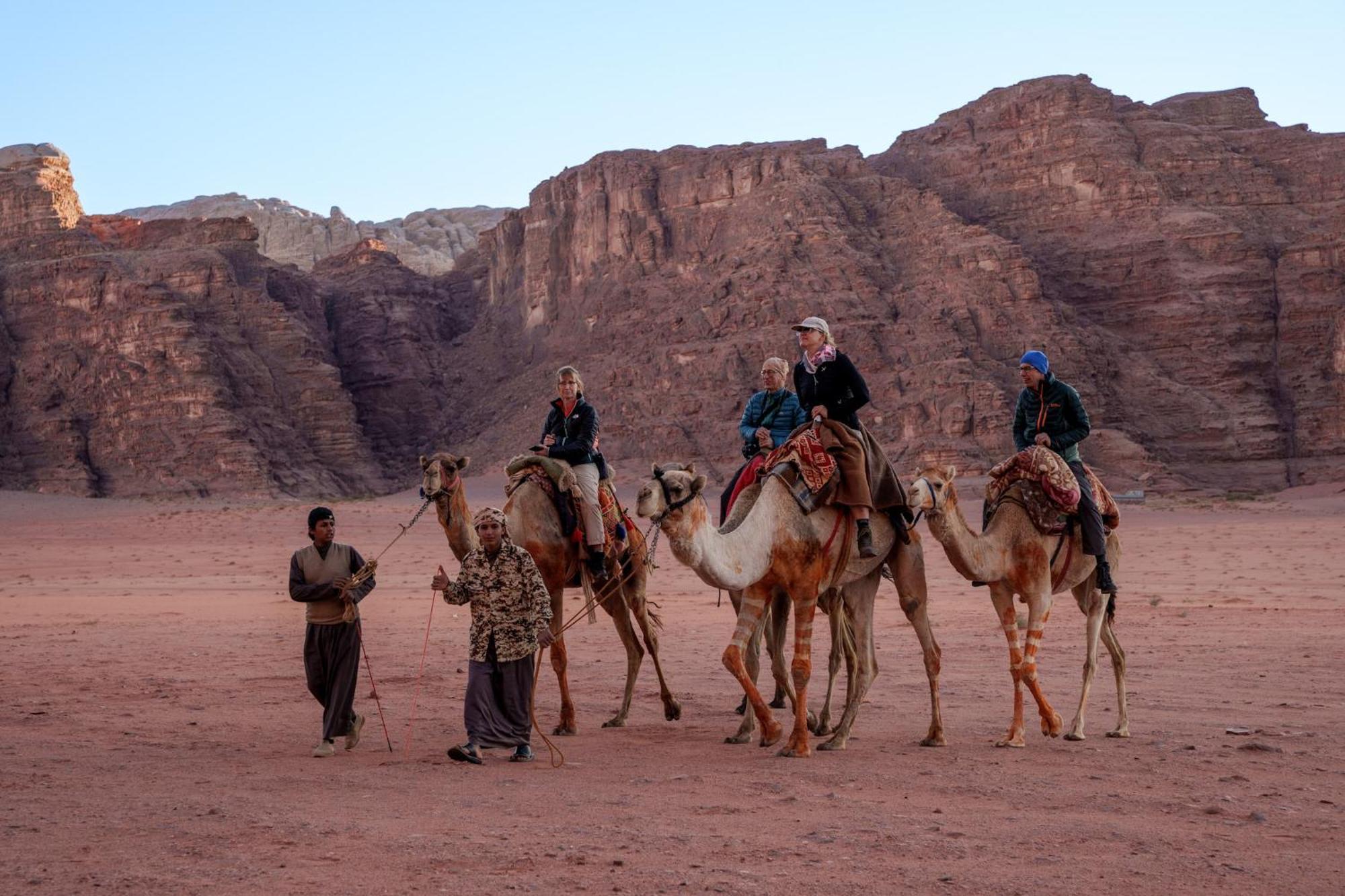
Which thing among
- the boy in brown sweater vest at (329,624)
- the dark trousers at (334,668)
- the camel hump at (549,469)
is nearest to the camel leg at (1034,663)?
the camel hump at (549,469)

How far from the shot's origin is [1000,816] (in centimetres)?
869

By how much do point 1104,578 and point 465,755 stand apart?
18.5ft

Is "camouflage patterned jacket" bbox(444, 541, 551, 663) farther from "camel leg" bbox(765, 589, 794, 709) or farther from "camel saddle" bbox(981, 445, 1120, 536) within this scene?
"camel saddle" bbox(981, 445, 1120, 536)

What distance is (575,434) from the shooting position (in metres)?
12.9

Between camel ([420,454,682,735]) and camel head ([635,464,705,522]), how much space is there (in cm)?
186

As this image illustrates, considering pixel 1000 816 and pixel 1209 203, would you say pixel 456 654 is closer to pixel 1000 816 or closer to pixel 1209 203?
pixel 1000 816

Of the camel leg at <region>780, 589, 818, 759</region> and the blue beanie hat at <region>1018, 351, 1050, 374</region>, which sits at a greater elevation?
the blue beanie hat at <region>1018, 351, 1050, 374</region>

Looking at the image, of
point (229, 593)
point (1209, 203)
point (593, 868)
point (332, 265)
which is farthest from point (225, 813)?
point (332, 265)

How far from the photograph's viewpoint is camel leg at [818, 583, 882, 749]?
11766 millimetres

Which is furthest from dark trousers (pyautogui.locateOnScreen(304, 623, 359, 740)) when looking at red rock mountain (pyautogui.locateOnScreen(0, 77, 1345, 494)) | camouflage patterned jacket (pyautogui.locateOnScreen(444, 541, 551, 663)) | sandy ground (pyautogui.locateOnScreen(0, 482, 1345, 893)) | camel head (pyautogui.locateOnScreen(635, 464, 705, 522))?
red rock mountain (pyautogui.locateOnScreen(0, 77, 1345, 494))

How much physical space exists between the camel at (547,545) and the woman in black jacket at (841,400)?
2003mm

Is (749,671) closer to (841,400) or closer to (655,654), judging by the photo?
(655,654)

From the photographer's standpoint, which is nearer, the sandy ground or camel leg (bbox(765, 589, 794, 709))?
the sandy ground

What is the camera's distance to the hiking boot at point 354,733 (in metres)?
11.2
